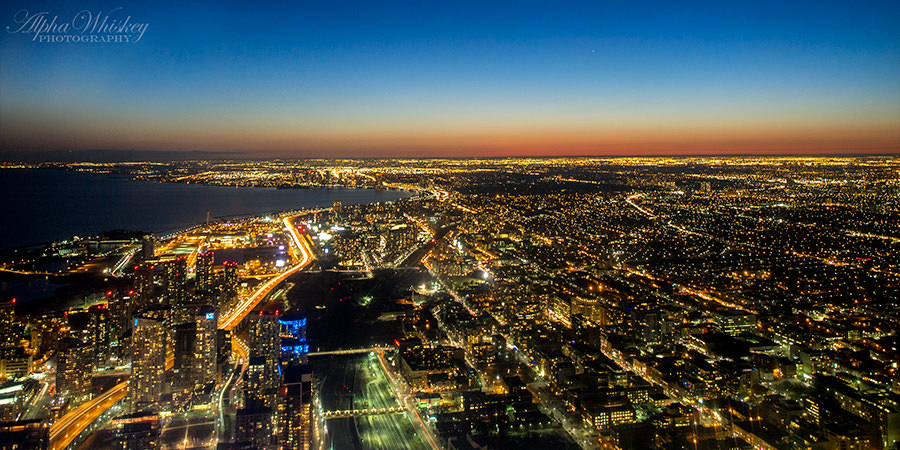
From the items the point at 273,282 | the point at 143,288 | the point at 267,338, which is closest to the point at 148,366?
the point at 267,338

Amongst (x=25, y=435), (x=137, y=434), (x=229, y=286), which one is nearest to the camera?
(x=25, y=435)

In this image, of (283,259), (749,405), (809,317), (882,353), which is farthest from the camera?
(283,259)

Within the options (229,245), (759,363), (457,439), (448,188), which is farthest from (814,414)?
(448,188)

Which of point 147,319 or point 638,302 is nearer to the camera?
point 147,319

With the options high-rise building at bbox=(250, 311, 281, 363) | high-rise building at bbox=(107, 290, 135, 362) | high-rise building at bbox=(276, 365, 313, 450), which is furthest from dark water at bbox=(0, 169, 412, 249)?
high-rise building at bbox=(276, 365, 313, 450)

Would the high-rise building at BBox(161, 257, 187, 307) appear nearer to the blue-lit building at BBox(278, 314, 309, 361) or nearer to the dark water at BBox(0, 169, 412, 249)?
the blue-lit building at BBox(278, 314, 309, 361)

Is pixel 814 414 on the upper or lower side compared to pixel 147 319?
lower

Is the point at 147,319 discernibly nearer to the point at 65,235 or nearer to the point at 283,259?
the point at 283,259

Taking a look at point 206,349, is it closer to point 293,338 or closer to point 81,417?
point 293,338

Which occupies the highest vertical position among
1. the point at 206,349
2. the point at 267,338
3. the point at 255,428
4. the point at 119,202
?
the point at 119,202
